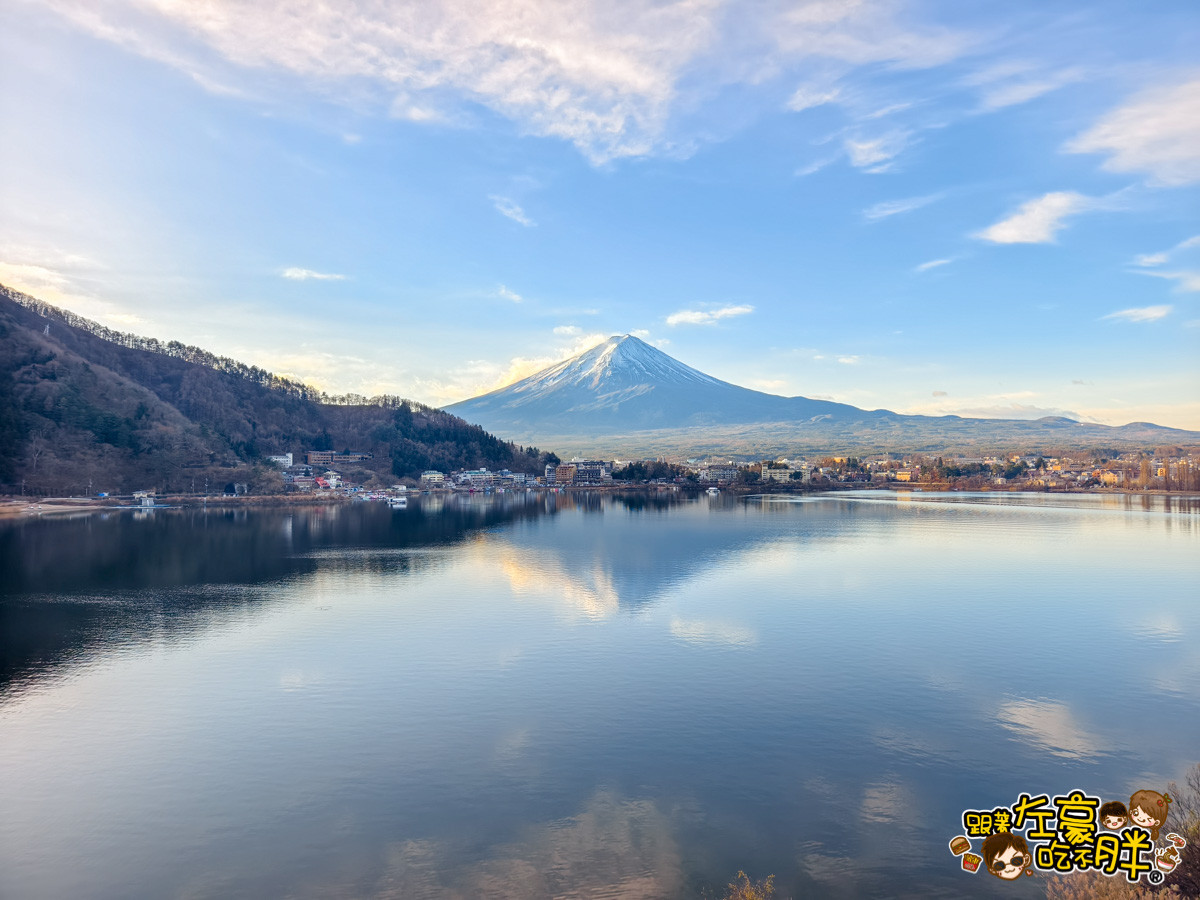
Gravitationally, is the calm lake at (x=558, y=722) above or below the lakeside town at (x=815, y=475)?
below

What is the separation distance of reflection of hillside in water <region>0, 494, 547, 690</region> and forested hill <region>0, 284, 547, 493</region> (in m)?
14.7

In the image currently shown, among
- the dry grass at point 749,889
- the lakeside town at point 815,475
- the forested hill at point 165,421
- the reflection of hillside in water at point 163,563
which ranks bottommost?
the dry grass at point 749,889

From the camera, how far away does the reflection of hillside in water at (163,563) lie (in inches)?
689

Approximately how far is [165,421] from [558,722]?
73.4 metres

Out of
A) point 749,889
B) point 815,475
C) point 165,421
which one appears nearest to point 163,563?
point 749,889

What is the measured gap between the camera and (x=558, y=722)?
37.6ft

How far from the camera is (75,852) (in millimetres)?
7805

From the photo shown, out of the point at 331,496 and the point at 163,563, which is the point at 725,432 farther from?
the point at 163,563

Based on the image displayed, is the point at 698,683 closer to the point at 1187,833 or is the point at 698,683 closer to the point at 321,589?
the point at 1187,833

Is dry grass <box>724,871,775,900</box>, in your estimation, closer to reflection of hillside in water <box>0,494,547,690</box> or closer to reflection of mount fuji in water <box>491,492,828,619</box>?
reflection of mount fuji in water <box>491,492,828,619</box>

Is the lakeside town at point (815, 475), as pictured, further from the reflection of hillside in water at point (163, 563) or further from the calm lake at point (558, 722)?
the calm lake at point (558, 722)

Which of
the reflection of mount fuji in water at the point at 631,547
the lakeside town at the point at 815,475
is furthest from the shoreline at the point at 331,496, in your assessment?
the reflection of mount fuji in water at the point at 631,547

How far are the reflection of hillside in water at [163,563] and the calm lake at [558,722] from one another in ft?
0.76

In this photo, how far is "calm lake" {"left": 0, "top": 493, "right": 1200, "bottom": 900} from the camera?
7.59 meters
